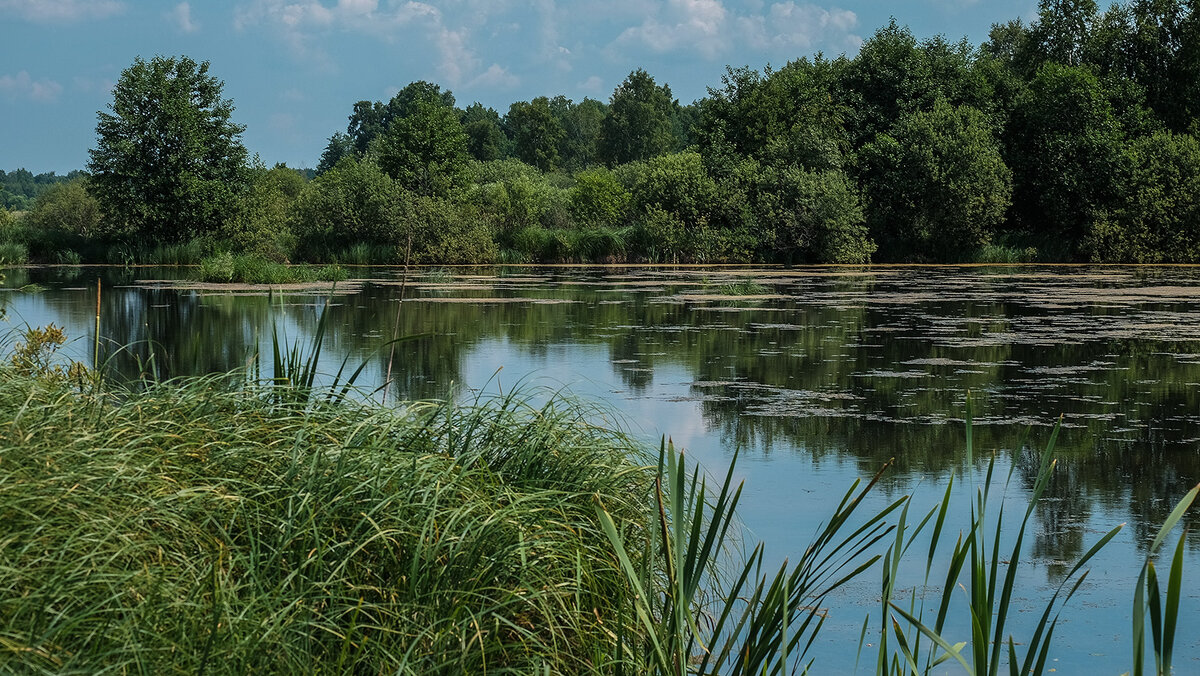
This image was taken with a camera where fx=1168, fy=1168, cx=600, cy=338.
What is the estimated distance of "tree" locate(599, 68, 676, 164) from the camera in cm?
8381

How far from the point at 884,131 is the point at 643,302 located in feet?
75.4

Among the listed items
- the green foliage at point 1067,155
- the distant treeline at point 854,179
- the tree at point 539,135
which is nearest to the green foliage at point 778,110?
the distant treeline at point 854,179

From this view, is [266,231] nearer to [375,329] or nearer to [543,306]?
[543,306]

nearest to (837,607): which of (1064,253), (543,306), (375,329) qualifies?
(375,329)

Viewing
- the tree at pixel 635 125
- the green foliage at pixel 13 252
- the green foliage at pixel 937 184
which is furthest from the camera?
the tree at pixel 635 125

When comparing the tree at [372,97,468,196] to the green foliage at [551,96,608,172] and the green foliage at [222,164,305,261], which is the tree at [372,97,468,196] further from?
the green foliage at [551,96,608,172]

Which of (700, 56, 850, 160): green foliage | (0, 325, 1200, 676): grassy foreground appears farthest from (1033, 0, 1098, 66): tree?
(0, 325, 1200, 676): grassy foreground

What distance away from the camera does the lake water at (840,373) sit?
16.8 feet

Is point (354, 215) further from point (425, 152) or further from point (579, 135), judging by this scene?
point (579, 135)

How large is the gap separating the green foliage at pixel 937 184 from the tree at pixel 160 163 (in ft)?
66.2

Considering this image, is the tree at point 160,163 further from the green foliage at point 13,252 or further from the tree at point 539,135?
the tree at point 539,135

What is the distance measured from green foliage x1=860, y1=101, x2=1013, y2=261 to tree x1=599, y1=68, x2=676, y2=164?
45226 millimetres

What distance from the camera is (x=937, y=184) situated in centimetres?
3559

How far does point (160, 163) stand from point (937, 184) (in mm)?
23706
